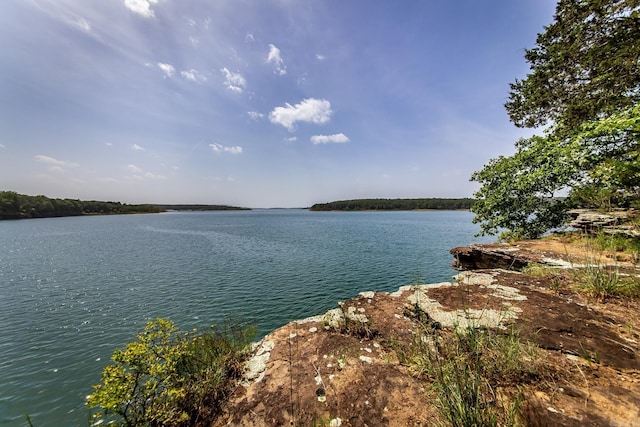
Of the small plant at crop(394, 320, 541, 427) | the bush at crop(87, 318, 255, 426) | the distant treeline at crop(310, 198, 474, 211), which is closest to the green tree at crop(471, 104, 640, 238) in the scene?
the small plant at crop(394, 320, 541, 427)

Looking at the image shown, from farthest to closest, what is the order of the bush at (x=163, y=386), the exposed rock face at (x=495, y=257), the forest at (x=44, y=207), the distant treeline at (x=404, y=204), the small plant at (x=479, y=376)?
the distant treeline at (x=404, y=204), the forest at (x=44, y=207), the exposed rock face at (x=495, y=257), the bush at (x=163, y=386), the small plant at (x=479, y=376)

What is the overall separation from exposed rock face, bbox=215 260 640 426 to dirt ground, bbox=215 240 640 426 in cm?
2

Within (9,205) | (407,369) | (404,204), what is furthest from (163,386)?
(404,204)

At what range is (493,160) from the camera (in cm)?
1775

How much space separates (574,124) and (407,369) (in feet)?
57.3

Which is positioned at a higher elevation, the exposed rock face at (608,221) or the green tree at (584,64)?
the green tree at (584,64)

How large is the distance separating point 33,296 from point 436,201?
598ft

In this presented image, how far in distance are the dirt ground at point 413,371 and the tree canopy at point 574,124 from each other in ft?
24.9

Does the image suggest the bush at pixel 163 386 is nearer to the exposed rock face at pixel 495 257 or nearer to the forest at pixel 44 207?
the exposed rock face at pixel 495 257

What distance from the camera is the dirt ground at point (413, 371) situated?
3008 millimetres

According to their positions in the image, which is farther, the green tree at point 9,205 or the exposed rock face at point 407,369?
the green tree at point 9,205

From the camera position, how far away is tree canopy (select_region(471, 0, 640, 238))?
9.93 metres

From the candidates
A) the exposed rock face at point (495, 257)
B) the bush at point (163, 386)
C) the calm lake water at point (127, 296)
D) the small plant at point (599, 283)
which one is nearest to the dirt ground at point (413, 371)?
the small plant at point (599, 283)

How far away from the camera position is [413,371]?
4055 millimetres
